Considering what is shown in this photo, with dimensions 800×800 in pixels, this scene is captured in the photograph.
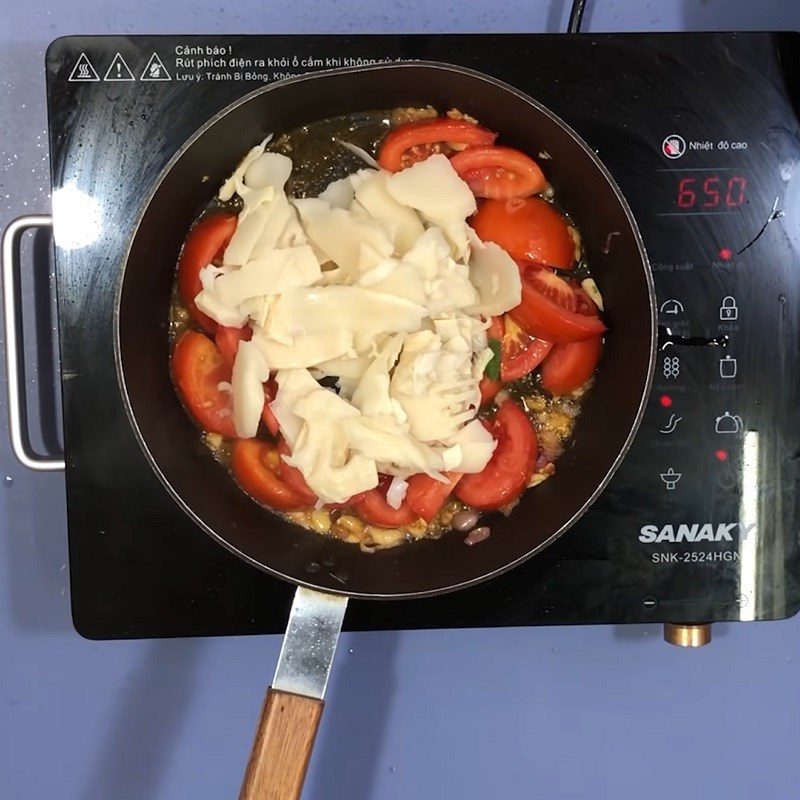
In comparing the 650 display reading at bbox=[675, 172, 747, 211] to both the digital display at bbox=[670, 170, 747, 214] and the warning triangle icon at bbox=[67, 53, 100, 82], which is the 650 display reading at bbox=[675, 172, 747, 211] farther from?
the warning triangle icon at bbox=[67, 53, 100, 82]

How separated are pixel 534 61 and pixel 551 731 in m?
0.76

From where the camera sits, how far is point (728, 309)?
853 millimetres

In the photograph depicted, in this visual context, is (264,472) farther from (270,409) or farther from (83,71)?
(83,71)

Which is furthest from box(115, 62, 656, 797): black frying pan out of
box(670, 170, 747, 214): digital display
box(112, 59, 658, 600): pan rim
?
box(670, 170, 747, 214): digital display

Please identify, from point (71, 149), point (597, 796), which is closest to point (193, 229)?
point (71, 149)

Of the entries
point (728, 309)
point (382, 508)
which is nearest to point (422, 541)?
point (382, 508)

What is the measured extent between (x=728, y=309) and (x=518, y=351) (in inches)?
9.0

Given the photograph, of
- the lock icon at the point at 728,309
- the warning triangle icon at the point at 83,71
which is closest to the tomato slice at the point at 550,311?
the lock icon at the point at 728,309

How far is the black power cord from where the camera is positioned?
0.87 metres

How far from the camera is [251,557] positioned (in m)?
0.76

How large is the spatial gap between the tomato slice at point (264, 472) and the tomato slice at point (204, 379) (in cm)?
3

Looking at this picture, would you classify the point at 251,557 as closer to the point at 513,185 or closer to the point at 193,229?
the point at 193,229

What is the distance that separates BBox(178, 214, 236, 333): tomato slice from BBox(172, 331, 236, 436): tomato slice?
3 cm

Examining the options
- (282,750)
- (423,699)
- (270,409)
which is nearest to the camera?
(282,750)
